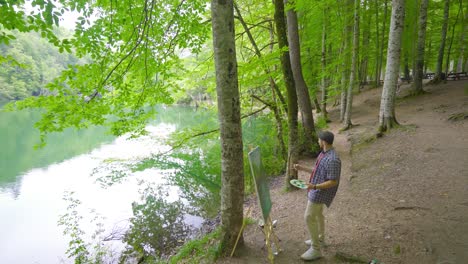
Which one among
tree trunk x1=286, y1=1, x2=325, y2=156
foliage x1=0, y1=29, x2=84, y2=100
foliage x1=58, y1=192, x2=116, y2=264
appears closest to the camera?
foliage x1=58, y1=192, x2=116, y2=264

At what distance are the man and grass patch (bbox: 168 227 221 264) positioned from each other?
4.49ft

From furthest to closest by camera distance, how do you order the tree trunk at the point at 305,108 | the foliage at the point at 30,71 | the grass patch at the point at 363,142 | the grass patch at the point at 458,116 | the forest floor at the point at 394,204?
the foliage at the point at 30,71 → the tree trunk at the point at 305,108 → the grass patch at the point at 458,116 → the grass patch at the point at 363,142 → the forest floor at the point at 394,204

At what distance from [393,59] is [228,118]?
677cm

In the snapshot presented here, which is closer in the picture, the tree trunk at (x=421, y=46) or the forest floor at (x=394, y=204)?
the forest floor at (x=394, y=204)

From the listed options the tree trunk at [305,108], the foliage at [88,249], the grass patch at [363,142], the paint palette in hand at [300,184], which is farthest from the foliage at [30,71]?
the paint palette in hand at [300,184]

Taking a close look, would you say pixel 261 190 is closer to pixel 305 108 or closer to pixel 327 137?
pixel 327 137

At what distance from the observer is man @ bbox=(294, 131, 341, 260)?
10.8 feet

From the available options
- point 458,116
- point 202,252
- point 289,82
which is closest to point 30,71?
point 289,82

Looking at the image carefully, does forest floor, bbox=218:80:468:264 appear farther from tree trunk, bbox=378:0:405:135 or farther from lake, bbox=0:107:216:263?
lake, bbox=0:107:216:263

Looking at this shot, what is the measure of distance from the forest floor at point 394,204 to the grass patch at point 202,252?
215 mm

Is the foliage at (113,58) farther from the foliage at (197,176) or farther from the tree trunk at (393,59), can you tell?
the tree trunk at (393,59)

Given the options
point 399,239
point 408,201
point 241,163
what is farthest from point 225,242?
point 408,201

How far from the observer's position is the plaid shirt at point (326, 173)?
3.29 m

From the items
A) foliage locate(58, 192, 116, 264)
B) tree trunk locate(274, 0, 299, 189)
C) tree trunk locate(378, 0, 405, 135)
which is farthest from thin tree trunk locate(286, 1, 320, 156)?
foliage locate(58, 192, 116, 264)
